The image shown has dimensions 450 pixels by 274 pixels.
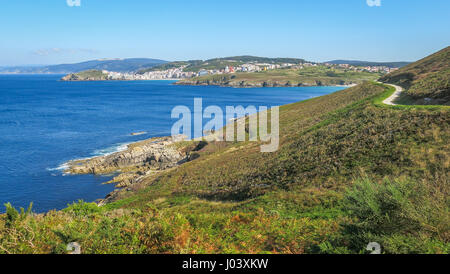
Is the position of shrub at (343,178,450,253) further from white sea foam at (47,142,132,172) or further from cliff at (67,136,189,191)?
white sea foam at (47,142,132,172)

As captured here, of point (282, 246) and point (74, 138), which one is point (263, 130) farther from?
point (74, 138)

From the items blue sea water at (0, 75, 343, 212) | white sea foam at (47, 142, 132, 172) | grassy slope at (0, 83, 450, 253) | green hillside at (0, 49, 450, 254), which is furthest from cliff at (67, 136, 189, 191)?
grassy slope at (0, 83, 450, 253)

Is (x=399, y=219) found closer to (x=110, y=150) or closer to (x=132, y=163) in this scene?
(x=132, y=163)

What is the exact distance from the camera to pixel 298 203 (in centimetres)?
1605

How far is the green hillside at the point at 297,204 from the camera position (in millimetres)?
8773

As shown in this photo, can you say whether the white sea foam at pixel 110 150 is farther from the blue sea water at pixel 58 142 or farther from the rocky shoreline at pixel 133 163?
the rocky shoreline at pixel 133 163

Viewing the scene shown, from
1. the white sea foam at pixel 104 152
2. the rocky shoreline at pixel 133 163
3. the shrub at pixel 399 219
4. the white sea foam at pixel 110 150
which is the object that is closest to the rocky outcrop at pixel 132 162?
the rocky shoreline at pixel 133 163

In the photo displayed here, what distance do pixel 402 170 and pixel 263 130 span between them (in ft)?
97.3

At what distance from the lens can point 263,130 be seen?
1785 inches

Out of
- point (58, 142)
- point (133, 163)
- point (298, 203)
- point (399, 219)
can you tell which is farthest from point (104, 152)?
point (399, 219)

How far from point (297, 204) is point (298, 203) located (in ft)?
0.35

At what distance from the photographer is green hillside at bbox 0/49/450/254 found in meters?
8.77

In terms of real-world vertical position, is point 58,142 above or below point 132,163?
above
